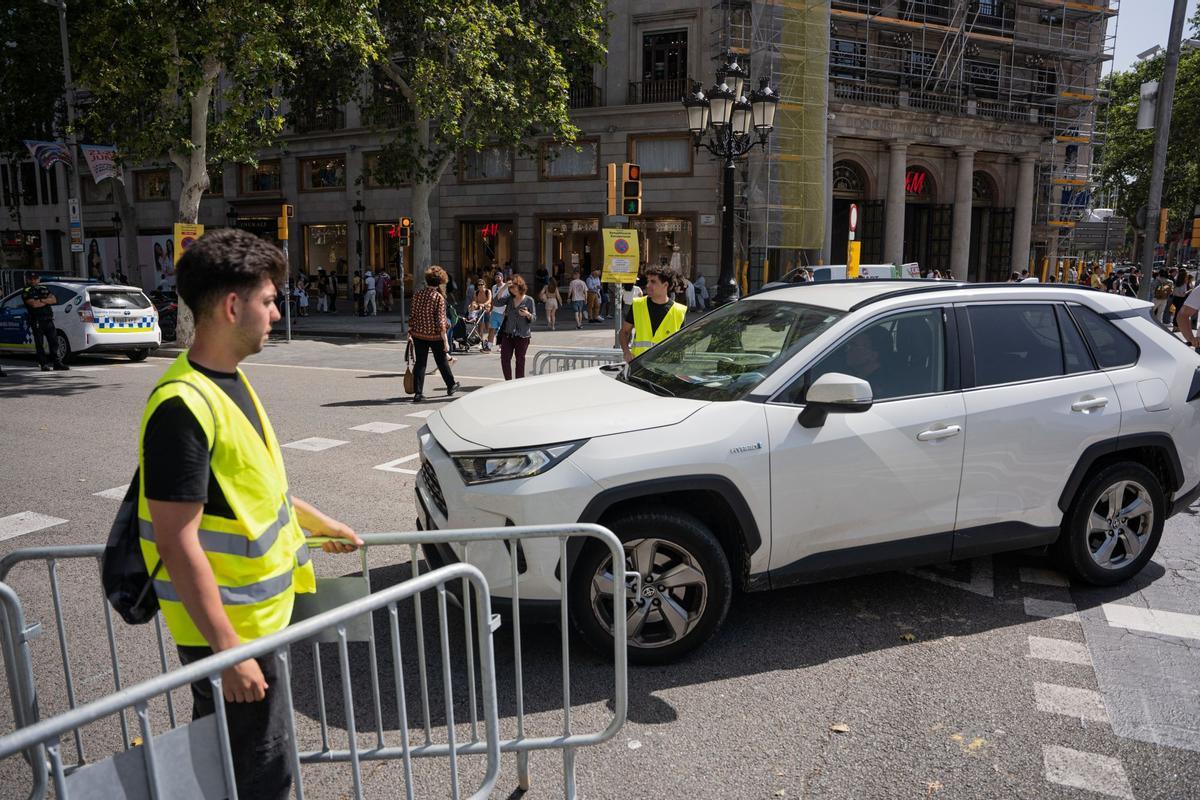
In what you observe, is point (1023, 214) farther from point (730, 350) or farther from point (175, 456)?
point (175, 456)

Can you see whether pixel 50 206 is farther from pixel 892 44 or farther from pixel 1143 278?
pixel 1143 278

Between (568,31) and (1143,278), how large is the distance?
59.4 ft

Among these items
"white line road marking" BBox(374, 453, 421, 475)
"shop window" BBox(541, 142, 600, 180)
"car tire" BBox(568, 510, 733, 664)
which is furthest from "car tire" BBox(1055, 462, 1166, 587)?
"shop window" BBox(541, 142, 600, 180)

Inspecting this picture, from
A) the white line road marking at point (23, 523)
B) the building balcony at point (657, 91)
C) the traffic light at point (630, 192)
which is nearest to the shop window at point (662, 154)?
the building balcony at point (657, 91)

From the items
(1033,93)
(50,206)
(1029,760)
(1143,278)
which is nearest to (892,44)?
(1033,93)

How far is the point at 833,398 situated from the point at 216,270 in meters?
2.77

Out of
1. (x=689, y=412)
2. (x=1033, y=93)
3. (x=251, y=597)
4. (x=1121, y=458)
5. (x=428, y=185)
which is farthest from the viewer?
(x=1033, y=93)

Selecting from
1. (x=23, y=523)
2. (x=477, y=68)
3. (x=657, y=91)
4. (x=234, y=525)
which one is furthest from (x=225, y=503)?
(x=657, y=91)

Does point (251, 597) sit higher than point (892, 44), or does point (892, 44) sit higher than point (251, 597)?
point (892, 44)

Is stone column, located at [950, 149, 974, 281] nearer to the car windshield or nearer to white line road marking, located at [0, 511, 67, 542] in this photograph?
the car windshield

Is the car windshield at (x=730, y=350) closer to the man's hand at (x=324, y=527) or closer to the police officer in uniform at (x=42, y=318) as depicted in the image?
the man's hand at (x=324, y=527)

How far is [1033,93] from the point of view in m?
37.0

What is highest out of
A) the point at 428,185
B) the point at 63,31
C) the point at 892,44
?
the point at 892,44

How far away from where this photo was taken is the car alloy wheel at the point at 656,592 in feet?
13.0
